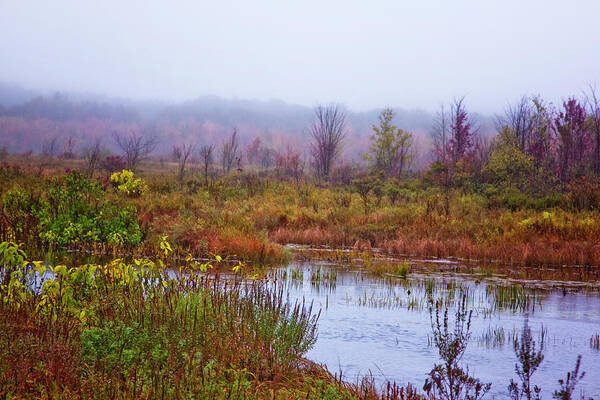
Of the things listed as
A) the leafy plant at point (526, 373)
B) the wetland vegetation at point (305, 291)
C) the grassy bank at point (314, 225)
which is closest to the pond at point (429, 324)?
the wetland vegetation at point (305, 291)

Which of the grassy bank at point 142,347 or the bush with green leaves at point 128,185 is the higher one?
the bush with green leaves at point 128,185

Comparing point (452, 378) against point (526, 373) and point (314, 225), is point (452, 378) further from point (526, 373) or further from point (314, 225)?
point (314, 225)

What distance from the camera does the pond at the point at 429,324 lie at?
25.3 ft

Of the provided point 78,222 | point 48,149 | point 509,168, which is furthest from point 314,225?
point 48,149

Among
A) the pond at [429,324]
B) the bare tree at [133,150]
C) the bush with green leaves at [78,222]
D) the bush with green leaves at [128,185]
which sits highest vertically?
the bare tree at [133,150]

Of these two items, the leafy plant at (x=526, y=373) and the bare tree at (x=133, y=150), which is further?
the bare tree at (x=133, y=150)

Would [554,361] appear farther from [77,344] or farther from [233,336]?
[77,344]

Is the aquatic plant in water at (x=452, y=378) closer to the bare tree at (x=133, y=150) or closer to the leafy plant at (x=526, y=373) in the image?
the leafy plant at (x=526, y=373)

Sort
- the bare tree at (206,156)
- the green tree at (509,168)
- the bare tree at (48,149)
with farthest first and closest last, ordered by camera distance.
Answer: the bare tree at (48,149), the bare tree at (206,156), the green tree at (509,168)

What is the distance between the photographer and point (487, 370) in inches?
306

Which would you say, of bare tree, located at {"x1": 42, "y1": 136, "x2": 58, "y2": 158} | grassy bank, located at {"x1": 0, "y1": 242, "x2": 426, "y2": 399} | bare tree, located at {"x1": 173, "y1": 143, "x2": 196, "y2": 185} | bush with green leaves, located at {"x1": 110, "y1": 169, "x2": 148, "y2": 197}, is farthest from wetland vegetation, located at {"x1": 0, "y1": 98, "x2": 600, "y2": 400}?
bare tree, located at {"x1": 42, "y1": 136, "x2": 58, "y2": 158}

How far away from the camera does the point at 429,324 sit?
33.5 feet

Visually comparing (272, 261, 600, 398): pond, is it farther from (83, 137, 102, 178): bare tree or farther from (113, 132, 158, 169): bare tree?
(113, 132, 158, 169): bare tree

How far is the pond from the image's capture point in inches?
303
